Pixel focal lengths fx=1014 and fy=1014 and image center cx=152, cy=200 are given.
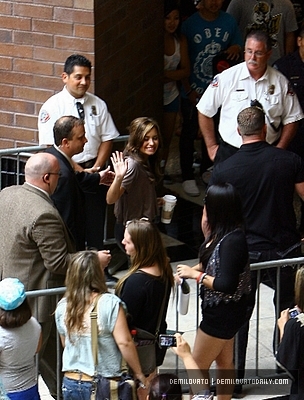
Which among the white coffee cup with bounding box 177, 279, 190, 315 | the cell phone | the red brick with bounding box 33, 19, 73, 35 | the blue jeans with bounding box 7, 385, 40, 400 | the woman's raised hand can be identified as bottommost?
the blue jeans with bounding box 7, 385, 40, 400

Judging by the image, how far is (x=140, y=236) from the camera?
19.3 feet

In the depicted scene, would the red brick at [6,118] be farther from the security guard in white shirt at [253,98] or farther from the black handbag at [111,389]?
the black handbag at [111,389]

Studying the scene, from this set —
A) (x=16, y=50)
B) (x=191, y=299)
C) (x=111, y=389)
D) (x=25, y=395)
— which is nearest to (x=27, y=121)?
(x=16, y=50)

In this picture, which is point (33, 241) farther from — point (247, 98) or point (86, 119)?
point (247, 98)

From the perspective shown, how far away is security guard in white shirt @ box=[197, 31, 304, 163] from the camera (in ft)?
27.2

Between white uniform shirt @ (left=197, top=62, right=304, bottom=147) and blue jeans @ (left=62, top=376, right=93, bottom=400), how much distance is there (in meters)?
3.25

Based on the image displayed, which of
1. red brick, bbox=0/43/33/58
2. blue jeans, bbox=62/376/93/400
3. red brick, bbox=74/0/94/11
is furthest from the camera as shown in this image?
red brick, bbox=0/43/33/58

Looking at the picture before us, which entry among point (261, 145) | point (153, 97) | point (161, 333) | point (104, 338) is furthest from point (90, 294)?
point (153, 97)

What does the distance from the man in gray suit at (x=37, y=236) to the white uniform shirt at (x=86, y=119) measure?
1.79 meters

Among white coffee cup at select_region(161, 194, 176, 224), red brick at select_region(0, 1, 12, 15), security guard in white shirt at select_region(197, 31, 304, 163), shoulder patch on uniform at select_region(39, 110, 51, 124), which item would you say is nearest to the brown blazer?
white coffee cup at select_region(161, 194, 176, 224)

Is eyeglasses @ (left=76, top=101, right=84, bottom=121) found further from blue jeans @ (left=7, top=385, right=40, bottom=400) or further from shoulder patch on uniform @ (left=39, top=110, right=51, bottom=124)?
blue jeans @ (left=7, top=385, right=40, bottom=400)

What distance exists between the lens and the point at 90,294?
5.52 meters

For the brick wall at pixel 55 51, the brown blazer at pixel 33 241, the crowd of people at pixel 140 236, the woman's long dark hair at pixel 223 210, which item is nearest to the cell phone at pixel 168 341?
the crowd of people at pixel 140 236

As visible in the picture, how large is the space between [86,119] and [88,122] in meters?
0.03
